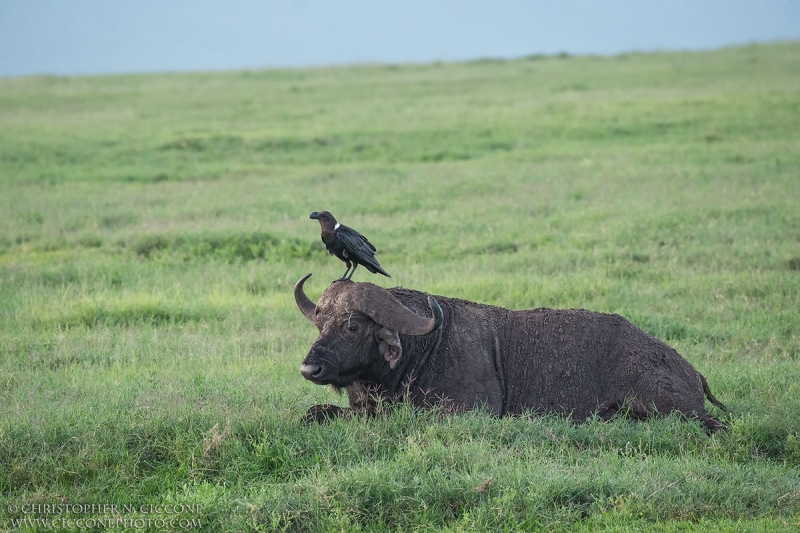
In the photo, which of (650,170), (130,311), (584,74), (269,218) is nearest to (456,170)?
(650,170)

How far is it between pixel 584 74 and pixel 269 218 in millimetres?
31195

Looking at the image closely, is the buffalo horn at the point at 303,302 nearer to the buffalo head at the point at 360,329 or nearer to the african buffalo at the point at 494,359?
the african buffalo at the point at 494,359

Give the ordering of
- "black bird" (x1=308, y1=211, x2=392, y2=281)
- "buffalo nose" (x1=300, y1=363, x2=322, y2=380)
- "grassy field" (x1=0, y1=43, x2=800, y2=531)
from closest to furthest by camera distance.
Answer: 1. "grassy field" (x1=0, y1=43, x2=800, y2=531)
2. "buffalo nose" (x1=300, y1=363, x2=322, y2=380)
3. "black bird" (x1=308, y1=211, x2=392, y2=281)

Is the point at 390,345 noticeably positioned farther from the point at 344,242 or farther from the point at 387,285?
the point at 387,285

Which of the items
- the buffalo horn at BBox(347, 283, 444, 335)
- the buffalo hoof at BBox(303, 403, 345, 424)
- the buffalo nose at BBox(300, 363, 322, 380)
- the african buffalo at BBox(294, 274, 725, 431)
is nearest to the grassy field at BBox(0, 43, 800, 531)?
the buffalo hoof at BBox(303, 403, 345, 424)

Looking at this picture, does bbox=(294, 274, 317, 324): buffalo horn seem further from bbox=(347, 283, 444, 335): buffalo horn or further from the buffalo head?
bbox=(347, 283, 444, 335): buffalo horn

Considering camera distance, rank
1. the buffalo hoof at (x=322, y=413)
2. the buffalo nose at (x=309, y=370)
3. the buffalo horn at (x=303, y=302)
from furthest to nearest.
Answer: the buffalo horn at (x=303, y=302) → the buffalo hoof at (x=322, y=413) → the buffalo nose at (x=309, y=370)

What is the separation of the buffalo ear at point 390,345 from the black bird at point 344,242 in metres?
0.49

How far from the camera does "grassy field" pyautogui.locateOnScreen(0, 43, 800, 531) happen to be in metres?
6.42

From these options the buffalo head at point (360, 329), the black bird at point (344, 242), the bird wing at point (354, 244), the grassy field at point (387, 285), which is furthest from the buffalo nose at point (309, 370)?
the bird wing at point (354, 244)

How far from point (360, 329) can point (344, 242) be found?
28.8 inches

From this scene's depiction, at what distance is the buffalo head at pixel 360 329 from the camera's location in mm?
7523

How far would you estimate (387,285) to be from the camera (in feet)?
42.8

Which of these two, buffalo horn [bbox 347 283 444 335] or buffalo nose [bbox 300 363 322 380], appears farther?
buffalo horn [bbox 347 283 444 335]
